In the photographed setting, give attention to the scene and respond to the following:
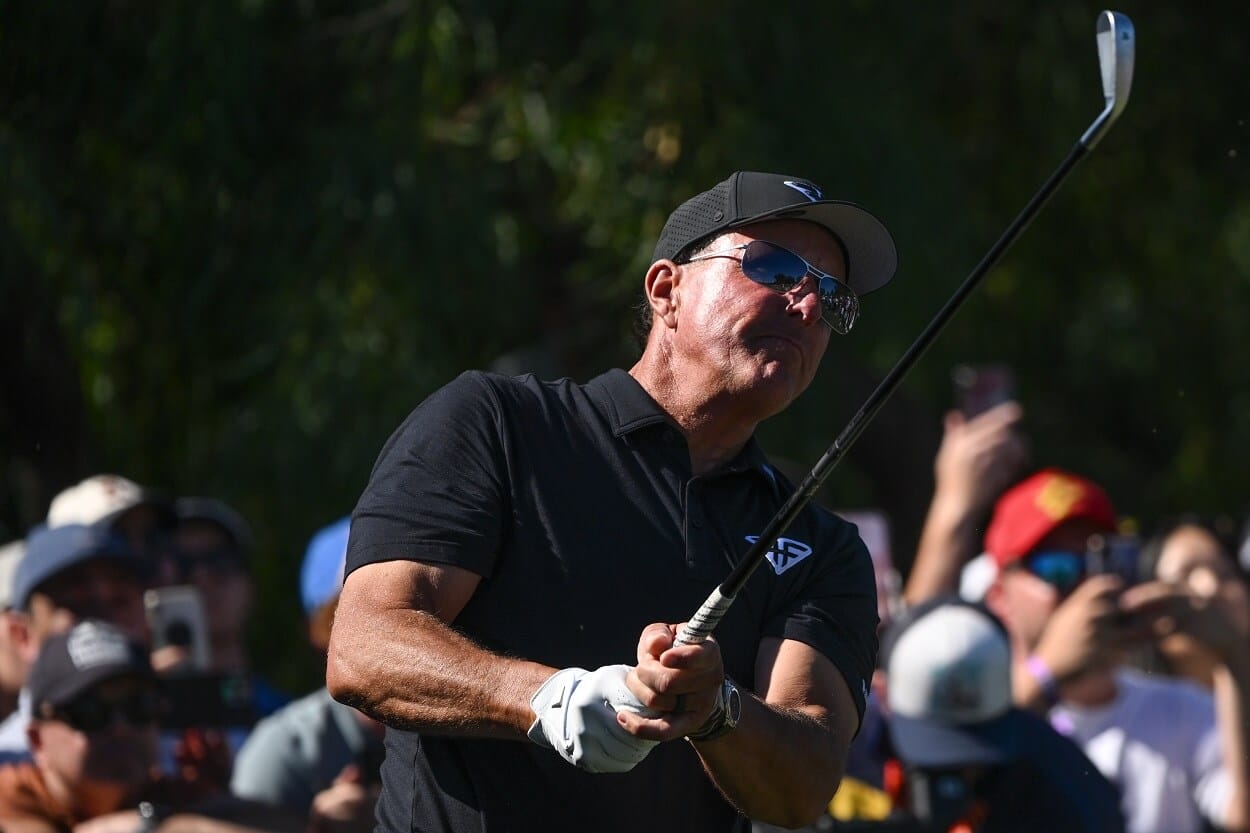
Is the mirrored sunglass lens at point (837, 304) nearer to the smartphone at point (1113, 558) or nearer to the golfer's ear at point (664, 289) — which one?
the golfer's ear at point (664, 289)

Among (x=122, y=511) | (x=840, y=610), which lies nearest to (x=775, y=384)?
(x=840, y=610)

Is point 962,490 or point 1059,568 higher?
point 962,490

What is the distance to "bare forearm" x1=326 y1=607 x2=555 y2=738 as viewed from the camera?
267 centimetres

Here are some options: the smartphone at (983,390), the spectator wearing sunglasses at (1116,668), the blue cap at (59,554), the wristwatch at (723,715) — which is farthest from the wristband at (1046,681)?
the wristwatch at (723,715)

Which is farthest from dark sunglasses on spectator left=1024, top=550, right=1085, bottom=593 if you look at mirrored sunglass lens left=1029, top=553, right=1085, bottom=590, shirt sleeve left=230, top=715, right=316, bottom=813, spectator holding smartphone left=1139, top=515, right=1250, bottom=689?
shirt sleeve left=230, top=715, right=316, bottom=813

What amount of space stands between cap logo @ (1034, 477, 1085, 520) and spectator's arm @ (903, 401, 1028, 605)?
15cm

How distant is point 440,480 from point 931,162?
5252 mm

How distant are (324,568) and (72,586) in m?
0.79

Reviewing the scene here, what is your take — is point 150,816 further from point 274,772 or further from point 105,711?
point 274,772

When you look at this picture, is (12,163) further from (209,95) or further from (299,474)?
(299,474)

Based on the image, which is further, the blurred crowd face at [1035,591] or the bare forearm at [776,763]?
the blurred crowd face at [1035,591]

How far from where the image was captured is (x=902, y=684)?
4910mm

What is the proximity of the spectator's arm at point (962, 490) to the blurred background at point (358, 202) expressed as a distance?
83 cm

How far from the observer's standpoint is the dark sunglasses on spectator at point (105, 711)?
4.71 metres
